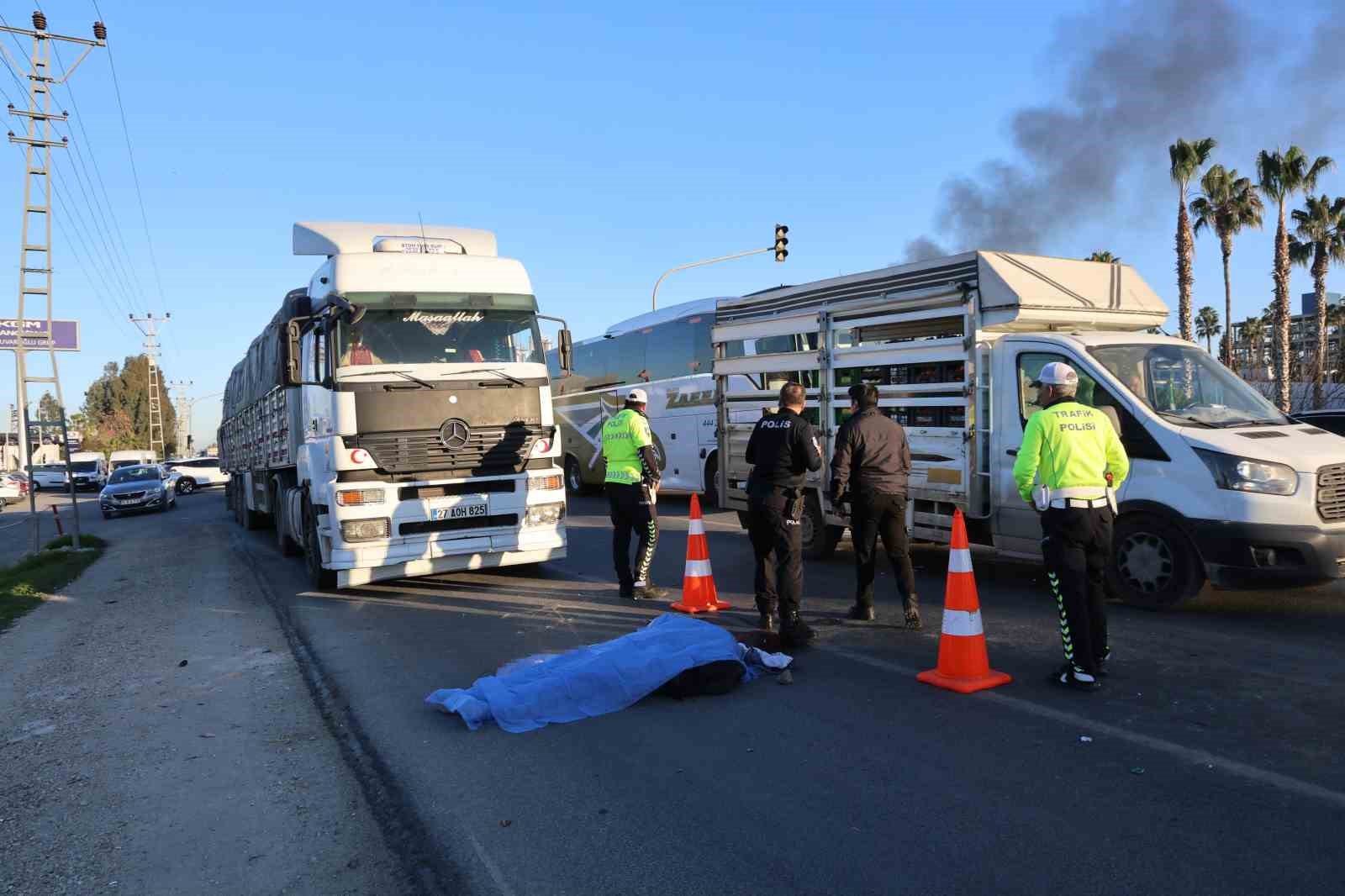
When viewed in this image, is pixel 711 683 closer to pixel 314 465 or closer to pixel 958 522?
pixel 958 522

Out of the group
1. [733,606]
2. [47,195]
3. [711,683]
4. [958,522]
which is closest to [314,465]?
[733,606]

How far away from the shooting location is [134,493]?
2842 centimetres

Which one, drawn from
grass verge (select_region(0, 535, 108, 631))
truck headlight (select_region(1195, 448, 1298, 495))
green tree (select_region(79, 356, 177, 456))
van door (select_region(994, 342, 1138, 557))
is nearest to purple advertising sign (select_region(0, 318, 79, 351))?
grass verge (select_region(0, 535, 108, 631))

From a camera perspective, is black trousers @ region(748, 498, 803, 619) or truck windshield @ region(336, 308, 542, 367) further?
truck windshield @ region(336, 308, 542, 367)

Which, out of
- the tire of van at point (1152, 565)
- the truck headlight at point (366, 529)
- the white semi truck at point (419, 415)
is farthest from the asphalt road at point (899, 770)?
the white semi truck at point (419, 415)

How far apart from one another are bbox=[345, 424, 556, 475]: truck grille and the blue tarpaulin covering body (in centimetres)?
400

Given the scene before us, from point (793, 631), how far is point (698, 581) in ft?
5.23

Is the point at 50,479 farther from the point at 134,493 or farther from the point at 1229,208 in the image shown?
the point at 1229,208

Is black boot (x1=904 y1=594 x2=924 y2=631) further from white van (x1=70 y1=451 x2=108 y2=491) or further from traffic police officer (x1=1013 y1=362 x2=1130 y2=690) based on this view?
white van (x1=70 y1=451 x2=108 y2=491)

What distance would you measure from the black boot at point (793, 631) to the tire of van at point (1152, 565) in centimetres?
270

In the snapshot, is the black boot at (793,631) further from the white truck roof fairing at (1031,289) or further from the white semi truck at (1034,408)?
the white truck roof fairing at (1031,289)

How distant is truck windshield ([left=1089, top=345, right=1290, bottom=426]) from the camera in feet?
24.6

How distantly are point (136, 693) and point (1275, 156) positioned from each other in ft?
133

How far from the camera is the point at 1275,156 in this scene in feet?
113
